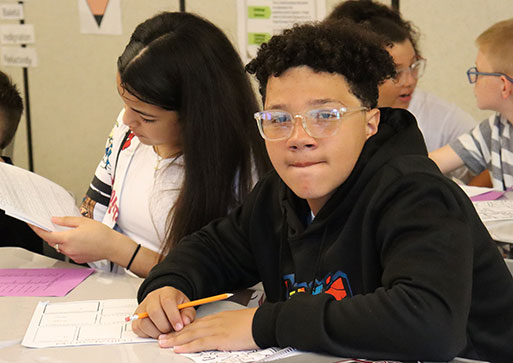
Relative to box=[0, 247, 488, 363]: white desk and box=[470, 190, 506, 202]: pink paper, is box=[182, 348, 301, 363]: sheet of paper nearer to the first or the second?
box=[0, 247, 488, 363]: white desk

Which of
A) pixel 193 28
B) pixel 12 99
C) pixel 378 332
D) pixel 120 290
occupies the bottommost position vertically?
pixel 120 290

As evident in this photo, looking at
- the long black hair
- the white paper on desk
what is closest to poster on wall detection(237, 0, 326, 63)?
the long black hair

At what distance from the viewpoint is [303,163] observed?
1131mm

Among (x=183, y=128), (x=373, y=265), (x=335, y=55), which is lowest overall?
(x=373, y=265)

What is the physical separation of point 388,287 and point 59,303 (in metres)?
0.67

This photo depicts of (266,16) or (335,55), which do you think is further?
(266,16)

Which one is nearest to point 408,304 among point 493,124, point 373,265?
point 373,265

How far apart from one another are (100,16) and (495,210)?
264cm

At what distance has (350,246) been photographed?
1.15 m

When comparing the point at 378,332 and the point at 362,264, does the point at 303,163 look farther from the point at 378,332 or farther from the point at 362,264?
the point at 378,332

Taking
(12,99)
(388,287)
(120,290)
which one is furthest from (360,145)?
(12,99)

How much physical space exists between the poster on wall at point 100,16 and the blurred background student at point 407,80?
1.69 meters

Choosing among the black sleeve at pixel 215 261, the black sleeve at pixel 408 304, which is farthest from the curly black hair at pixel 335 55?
the black sleeve at pixel 215 261

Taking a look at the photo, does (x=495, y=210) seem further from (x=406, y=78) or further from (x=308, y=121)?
(x=308, y=121)
